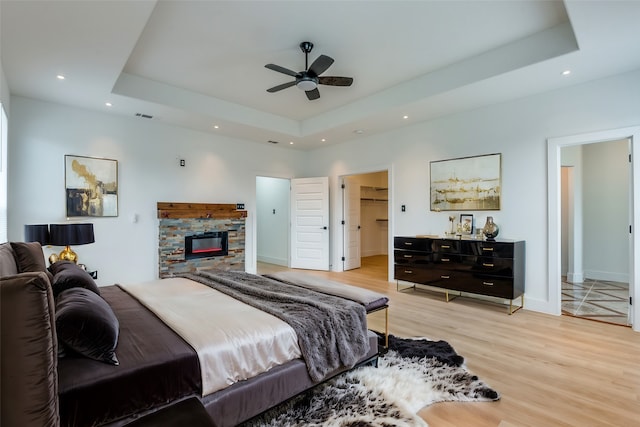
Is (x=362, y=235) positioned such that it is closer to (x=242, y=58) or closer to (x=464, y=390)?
(x=242, y=58)

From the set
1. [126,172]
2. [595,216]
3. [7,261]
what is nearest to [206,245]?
[126,172]

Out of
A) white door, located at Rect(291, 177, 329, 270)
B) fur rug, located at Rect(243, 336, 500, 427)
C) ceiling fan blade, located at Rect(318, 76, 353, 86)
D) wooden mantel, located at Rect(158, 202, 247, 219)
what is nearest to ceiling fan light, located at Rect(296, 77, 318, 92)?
ceiling fan blade, located at Rect(318, 76, 353, 86)

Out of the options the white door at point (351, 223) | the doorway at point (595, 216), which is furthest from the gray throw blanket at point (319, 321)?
the doorway at point (595, 216)

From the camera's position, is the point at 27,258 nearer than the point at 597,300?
Yes

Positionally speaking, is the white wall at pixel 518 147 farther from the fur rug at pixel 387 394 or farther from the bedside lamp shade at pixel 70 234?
the bedside lamp shade at pixel 70 234

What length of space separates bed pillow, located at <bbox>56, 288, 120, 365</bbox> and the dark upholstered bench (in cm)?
30

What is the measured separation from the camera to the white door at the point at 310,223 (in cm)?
677

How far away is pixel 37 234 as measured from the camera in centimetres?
344

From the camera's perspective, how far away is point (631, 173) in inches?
136

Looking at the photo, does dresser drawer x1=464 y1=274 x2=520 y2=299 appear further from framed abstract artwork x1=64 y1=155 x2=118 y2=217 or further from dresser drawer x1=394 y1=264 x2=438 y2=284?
framed abstract artwork x1=64 y1=155 x2=118 y2=217

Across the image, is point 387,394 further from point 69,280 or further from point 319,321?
point 69,280

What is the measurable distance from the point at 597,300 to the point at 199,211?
20.1 ft

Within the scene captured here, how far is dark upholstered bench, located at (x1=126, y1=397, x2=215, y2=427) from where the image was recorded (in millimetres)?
1222

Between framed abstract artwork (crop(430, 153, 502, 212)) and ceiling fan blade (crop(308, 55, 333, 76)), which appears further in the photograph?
framed abstract artwork (crop(430, 153, 502, 212))
